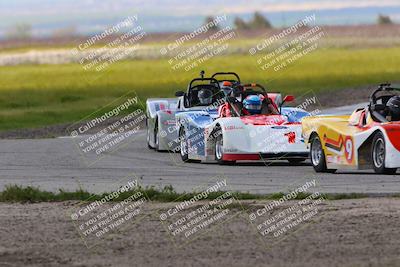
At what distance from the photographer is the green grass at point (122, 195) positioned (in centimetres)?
1667

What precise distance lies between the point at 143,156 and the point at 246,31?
99.8 meters

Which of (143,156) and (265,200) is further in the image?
(143,156)

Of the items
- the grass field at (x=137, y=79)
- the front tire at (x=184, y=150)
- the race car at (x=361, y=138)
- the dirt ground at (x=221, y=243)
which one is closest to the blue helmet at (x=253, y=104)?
the front tire at (x=184, y=150)

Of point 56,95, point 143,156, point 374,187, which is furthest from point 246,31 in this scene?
point 374,187

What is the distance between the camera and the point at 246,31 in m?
126

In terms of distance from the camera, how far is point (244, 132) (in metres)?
23.9

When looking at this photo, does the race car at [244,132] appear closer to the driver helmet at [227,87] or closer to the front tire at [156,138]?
the front tire at [156,138]

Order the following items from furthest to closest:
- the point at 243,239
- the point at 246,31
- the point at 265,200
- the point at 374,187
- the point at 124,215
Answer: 1. the point at 246,31
2. the point at 374,187
3. the point at 265,200
4. the point at 124,215
5. the point at 243,239

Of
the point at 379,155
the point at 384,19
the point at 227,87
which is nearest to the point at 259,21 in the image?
the point at 384,19

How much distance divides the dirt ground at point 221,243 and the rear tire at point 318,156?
19.7ft

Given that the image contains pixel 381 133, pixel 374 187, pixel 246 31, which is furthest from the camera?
pixel 246 31

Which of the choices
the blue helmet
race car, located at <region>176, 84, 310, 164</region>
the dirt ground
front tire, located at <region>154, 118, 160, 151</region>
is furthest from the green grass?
front tire, located at <region>154, 118, 160, 151</region>

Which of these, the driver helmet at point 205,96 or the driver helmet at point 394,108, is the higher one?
the driver helmet at point 394,108

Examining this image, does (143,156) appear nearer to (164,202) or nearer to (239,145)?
(239,145)
